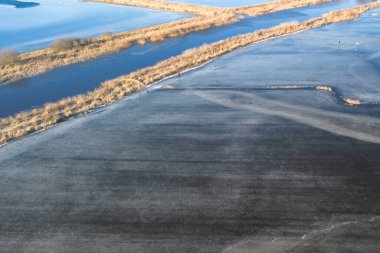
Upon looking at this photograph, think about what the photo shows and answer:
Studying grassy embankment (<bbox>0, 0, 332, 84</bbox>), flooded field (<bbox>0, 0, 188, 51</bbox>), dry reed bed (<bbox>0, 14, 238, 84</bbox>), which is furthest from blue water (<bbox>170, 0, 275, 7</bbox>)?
dry reed bed (<bbox>0, 14, 238, 84</bbox>)

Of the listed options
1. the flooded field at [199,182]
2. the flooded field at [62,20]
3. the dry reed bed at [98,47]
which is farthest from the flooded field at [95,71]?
the flooded field at [62,20]

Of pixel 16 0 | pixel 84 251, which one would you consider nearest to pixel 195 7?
pixel 16 0

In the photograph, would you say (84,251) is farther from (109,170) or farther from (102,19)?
(102,19)

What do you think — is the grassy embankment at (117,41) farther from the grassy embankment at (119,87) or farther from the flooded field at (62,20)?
the grassy embankment at (119,87)

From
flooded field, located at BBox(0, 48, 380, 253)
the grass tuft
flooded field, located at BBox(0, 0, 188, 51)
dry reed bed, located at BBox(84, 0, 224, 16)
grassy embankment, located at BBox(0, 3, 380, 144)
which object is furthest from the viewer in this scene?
dry reed bed, located at BBox(84, 0, 224, 16)

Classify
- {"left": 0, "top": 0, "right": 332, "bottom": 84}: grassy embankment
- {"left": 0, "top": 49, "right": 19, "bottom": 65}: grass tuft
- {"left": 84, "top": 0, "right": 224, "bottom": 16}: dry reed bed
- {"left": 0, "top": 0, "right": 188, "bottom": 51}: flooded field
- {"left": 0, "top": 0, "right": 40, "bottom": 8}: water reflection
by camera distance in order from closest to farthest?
{"left": 0, "top": 0, "right": 332, "bottom": 84}: grassy embankment → {"left": 0, "top": 49, "right": 19, "bottom": 65}: grass tuft → {"left": 0, "top": 0, "right": 188, "bottom": 51}: flooded field → {"left": 84, "top": 0, "right": 224, "bottom": 16}: dry reed bed → {"left": 0, "top": 0, "right": 40, "bottom": 8}: water reflection

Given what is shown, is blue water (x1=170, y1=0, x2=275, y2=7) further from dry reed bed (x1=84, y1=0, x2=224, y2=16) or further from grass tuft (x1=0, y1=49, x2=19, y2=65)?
grass tuft (x1=0, y1=49, x2=19, y2=65)
